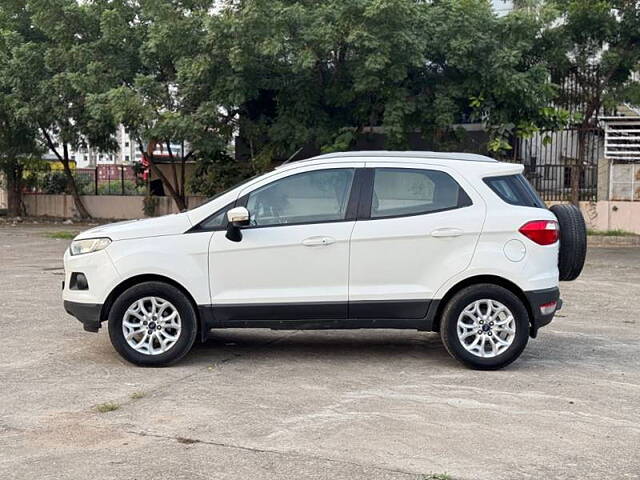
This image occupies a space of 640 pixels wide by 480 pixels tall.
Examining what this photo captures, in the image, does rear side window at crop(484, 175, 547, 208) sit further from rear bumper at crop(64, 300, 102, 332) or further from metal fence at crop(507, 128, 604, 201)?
metal fence at crop(507, 128, 604, 201)

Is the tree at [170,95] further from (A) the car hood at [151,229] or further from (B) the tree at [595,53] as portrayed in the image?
(A) the car hood at [151,229]

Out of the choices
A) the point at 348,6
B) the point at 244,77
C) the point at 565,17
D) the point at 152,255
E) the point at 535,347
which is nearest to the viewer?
the point at 152,255

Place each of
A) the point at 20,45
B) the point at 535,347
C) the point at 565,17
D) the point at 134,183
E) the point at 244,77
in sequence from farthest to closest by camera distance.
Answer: the point at 134,183
the point at 20,45
the point at 565,17
the point at 244,77
the point at 535,347

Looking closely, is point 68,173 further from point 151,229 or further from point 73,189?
point 151,229

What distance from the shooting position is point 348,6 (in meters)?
18.2

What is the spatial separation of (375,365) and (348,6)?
39.1 ft

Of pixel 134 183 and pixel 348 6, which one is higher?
pixel 348 6

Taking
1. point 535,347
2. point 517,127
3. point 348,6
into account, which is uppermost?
point 348,6

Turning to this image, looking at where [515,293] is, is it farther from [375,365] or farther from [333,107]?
[333,107]

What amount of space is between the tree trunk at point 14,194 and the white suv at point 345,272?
23.8 metres

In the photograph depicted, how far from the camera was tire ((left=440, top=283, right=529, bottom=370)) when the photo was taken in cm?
755

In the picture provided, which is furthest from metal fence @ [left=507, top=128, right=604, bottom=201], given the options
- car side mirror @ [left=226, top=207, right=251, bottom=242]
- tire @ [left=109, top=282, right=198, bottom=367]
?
tire @ [left=109, top=282, right=198, bottom=367]

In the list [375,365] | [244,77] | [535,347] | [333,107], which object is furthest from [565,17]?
[375,365]

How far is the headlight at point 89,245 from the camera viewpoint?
305 inches
